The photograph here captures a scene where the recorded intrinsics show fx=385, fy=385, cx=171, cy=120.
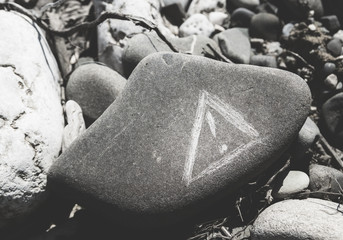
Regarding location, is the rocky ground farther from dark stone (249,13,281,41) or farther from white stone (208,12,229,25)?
white stone (208,12,229,25)

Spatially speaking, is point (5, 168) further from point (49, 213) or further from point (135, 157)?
point (135, 157)

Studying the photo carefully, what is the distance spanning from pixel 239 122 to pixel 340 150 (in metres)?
0.93

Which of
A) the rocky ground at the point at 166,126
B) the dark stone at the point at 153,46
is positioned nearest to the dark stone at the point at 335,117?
the rocky ground at the point at 166,126

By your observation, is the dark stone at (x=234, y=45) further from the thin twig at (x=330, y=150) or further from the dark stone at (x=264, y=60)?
the thin twig at (x=330, y=150)

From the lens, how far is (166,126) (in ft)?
7.75

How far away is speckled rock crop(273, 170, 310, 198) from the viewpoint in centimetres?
250

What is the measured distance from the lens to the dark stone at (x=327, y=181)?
2514mm

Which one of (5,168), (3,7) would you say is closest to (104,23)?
(3,7)

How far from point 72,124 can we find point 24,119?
0.36 metres

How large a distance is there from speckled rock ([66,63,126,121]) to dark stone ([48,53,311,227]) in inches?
11.9

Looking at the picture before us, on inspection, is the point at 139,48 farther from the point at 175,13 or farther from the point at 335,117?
the point at 335,117

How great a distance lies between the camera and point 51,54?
285cm

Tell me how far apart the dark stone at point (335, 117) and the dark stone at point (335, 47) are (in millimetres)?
348

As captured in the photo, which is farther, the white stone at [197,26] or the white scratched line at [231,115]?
the white stone at [197,26]
